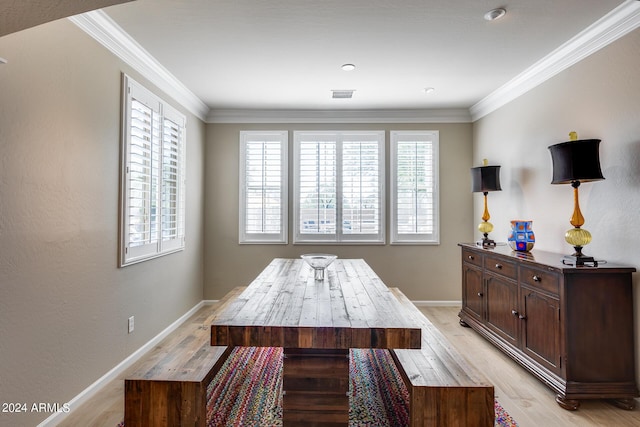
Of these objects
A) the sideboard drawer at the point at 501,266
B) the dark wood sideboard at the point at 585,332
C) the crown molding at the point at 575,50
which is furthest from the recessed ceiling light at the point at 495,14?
the sideboard drawer at the point at 501,266

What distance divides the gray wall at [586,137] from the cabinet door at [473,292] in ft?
2.12

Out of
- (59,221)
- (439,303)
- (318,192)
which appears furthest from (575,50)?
(59,221)

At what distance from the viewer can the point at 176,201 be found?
3.70 m

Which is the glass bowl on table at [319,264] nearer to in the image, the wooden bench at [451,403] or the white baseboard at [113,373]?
the wooden bench at [451,403]

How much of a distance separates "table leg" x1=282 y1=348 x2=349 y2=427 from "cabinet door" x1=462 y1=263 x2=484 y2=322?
2217mm

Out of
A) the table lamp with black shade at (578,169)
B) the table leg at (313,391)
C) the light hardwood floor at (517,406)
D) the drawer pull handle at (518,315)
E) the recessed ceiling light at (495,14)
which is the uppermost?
the recessed ceiling light at (495,14)

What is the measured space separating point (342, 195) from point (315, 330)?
10.7 ft

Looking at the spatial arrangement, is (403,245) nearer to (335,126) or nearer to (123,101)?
(335,126)

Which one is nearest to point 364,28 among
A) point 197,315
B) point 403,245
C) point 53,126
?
point 53,126

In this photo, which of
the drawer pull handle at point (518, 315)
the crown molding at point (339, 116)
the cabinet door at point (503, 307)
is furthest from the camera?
the crown molding at point (339, 116)

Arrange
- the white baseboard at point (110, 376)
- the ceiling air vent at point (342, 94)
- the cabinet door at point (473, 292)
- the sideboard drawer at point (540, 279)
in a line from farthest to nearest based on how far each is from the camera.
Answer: the ceiling air vent at point (342, 94) < the cabinet door at point (473, 292) < the sideboard drawer at point (540, 279) < the white baseboard at point (110, 376)

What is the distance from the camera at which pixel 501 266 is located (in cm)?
298

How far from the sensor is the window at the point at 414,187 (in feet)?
15.0

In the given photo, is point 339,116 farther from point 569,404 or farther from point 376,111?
point 569,404
